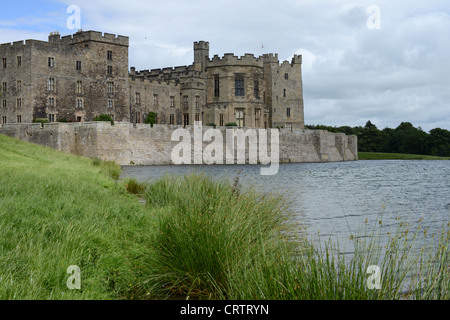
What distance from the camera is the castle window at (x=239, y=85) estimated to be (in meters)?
54.6

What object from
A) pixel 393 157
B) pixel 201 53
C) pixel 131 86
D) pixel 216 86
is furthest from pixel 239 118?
pixel 393 157

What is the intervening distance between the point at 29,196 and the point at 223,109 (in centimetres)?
4616

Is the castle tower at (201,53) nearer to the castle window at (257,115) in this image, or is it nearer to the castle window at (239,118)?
the castle window at (239,118)

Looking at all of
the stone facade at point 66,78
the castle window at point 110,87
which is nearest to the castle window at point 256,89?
the stone facade at point 66,78

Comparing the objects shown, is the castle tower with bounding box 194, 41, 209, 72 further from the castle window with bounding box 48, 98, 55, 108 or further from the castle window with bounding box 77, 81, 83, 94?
the castle window with bounding box 48, 98, 55, 108

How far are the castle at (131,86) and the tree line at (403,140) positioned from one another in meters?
19.1

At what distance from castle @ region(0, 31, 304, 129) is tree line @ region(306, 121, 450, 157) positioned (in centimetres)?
1910

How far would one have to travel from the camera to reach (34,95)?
4019 cm

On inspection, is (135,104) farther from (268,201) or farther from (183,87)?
(268,201)

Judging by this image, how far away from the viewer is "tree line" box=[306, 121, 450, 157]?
263ft

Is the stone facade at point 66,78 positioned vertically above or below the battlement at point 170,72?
below

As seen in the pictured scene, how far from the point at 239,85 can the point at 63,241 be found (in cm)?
4958

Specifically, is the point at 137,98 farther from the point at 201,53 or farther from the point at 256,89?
the point at 256,89

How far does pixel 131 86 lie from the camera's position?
49562 millimetres
